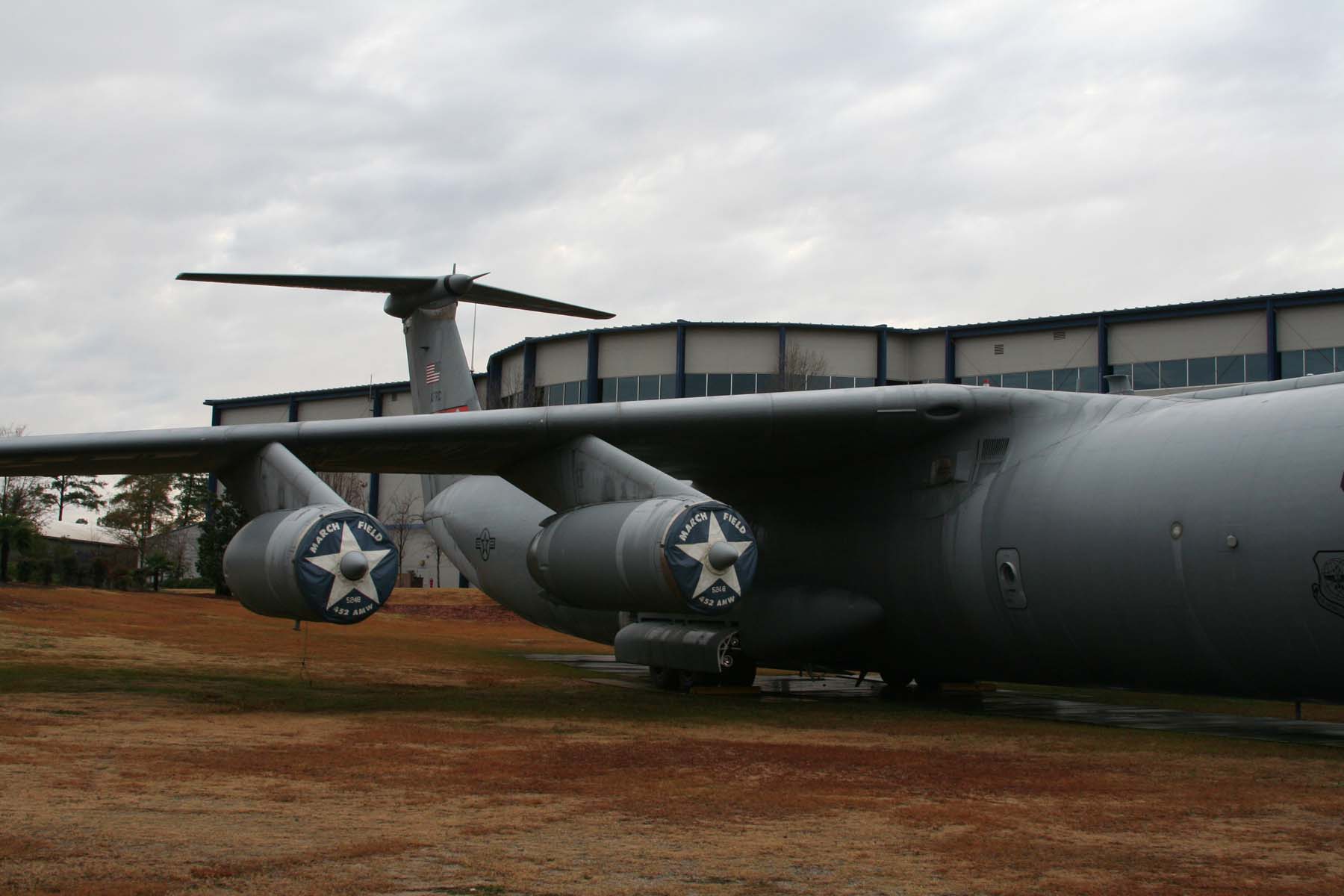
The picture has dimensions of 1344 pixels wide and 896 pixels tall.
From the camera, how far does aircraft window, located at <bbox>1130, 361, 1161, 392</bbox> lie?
139 ft

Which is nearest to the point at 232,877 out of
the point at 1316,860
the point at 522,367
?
the point at 1316,860

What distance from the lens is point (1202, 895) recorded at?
5.09m

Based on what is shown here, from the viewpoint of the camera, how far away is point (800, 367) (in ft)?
157

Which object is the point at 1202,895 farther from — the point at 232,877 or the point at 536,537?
the point at 536,537

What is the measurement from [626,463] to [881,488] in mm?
3356

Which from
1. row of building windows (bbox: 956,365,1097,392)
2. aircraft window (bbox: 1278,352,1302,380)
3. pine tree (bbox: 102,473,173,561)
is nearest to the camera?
aircraft window (bbox: 1278,352,1302,380)

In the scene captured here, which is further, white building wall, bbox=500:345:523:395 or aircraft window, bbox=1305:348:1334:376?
white building wall, bbox=500:345:523:395

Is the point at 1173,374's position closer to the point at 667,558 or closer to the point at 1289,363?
the point at 1289,363

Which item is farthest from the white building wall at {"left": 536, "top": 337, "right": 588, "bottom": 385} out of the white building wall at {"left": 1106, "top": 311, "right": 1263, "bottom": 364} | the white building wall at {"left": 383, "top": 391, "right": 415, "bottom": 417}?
the white building wall at {"left": 1106, "top": 311, "right": 1263, "bottom": 364}

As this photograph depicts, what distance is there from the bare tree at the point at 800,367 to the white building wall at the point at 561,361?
9.96 m

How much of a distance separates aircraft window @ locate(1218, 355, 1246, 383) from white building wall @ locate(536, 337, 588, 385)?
25.4 metres

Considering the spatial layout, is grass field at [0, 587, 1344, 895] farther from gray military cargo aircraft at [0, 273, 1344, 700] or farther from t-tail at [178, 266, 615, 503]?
t-tail at [178, 266, 615, 503]

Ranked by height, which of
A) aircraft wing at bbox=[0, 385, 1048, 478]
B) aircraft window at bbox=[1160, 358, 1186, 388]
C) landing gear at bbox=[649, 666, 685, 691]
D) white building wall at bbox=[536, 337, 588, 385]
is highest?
white building wall at bbox=[536, 337, 588, 385]

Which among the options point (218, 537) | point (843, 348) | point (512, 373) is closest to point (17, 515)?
point (218, 537)
